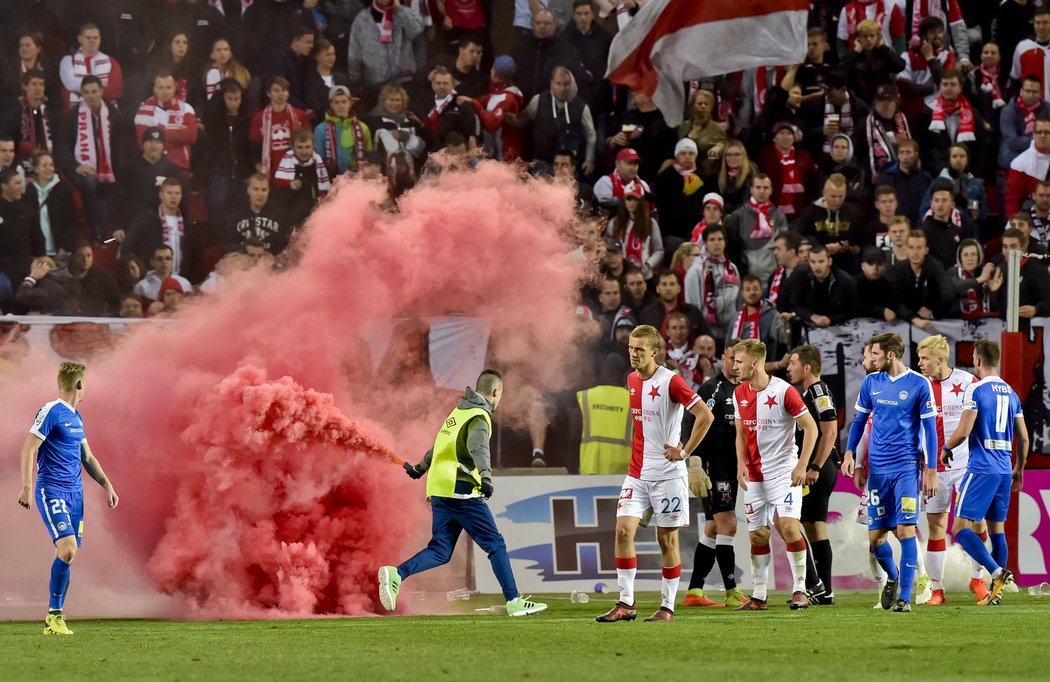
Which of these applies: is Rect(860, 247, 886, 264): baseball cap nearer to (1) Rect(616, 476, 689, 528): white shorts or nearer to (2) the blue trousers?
(1) Rect(616, 476, 689, 528): white shorts

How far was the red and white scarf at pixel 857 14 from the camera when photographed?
784 inches

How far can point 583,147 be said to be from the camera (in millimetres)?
18672

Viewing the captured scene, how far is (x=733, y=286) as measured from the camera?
55.9ft

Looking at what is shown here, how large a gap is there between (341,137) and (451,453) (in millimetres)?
7618

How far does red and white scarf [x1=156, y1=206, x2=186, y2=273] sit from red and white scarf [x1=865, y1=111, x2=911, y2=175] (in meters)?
8.64

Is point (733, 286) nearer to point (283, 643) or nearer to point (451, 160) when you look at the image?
point (451, 160)

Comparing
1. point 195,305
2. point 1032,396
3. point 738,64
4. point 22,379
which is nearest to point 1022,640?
point 1032,396

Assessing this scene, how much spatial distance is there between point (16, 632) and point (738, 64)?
11.5 metres


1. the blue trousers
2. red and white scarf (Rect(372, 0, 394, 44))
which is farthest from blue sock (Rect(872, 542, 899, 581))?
red and white scarf (Rect(372, 0, 394, 44))

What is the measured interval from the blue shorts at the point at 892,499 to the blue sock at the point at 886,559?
188mm

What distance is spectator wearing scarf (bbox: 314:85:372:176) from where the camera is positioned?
18094 mm

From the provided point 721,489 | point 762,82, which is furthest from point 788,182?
point 721,489

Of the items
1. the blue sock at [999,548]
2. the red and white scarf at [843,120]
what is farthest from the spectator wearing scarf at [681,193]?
the blue sock at [999,548]

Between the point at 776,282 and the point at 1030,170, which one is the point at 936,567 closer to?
the point at 776,282
